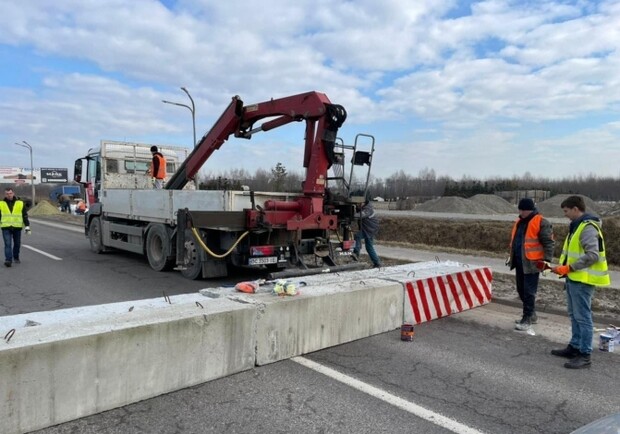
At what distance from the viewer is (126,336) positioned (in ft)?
12.8

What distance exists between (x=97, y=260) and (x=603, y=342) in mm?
11164

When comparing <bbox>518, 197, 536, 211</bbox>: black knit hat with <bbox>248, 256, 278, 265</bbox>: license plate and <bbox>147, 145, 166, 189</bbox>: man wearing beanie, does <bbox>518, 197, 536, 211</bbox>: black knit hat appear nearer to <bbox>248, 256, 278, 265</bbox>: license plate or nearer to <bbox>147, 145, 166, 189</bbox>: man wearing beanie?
<bbox>248, 256, 278, 265</bbox>: license plate

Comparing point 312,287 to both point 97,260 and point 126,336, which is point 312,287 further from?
point 97,260

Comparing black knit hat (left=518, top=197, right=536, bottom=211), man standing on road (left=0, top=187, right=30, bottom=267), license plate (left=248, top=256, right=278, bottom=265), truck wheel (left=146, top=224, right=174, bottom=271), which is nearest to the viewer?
black knit hat (left=518, top=197, right=536, bottom=211)

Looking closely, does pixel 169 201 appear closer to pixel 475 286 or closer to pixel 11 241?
pixel 11 241

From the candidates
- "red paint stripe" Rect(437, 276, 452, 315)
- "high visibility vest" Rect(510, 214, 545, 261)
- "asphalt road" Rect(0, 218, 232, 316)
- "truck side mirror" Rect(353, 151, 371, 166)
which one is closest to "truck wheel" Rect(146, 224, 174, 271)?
"asphalt road" Rect(0, 218, 232, 316)

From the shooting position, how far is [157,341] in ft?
13.4

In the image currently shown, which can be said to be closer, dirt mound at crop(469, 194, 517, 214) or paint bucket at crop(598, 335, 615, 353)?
paint bucket at crop(598, 335, 615, 353)

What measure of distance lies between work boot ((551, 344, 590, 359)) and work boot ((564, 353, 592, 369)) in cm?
12

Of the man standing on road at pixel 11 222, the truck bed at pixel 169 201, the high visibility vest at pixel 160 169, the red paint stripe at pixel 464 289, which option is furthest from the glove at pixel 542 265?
the man standing on road at pixel 11 222

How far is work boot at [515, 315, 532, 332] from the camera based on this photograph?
6453 mm

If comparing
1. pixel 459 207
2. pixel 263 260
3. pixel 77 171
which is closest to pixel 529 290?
pixel 263 260

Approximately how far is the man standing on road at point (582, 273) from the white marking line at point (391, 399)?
2.06 m

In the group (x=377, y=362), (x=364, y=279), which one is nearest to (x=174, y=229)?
(x=364, y=279)
